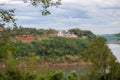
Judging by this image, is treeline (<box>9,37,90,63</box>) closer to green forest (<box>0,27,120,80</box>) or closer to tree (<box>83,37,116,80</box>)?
green forest (<box>0,27,120,80</box>)

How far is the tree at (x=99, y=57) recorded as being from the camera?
35219 mm

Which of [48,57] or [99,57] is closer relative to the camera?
[99,57]

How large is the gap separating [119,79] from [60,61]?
81.7 metres

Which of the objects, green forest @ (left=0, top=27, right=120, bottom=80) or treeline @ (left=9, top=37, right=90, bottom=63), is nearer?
green forest @ (left=0, top=27, right=120, bottom=80)

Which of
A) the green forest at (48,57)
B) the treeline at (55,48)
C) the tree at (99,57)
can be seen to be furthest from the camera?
the treeline at (55,48)

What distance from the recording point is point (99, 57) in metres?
36.0

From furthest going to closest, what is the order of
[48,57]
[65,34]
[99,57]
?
1. [65,34]
2. [48,57]
3. [99,57]

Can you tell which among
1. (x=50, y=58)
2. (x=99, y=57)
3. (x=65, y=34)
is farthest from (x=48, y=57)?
(x=99, y=57)

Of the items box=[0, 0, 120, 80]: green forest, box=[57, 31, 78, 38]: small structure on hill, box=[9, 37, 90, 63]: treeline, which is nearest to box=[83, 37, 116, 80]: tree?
box=[0, 0, 120, 80]: green forest

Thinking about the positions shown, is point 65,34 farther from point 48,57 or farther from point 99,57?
point 99,57

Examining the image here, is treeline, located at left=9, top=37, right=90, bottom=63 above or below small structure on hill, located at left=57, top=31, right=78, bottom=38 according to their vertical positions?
below

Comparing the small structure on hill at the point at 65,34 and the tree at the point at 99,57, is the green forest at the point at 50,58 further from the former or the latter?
the small structure on hill at the point at 65,34

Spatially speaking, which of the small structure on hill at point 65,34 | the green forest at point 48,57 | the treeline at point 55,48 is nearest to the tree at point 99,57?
the green forest at point 48,57

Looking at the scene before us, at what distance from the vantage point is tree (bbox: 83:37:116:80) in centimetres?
3522
